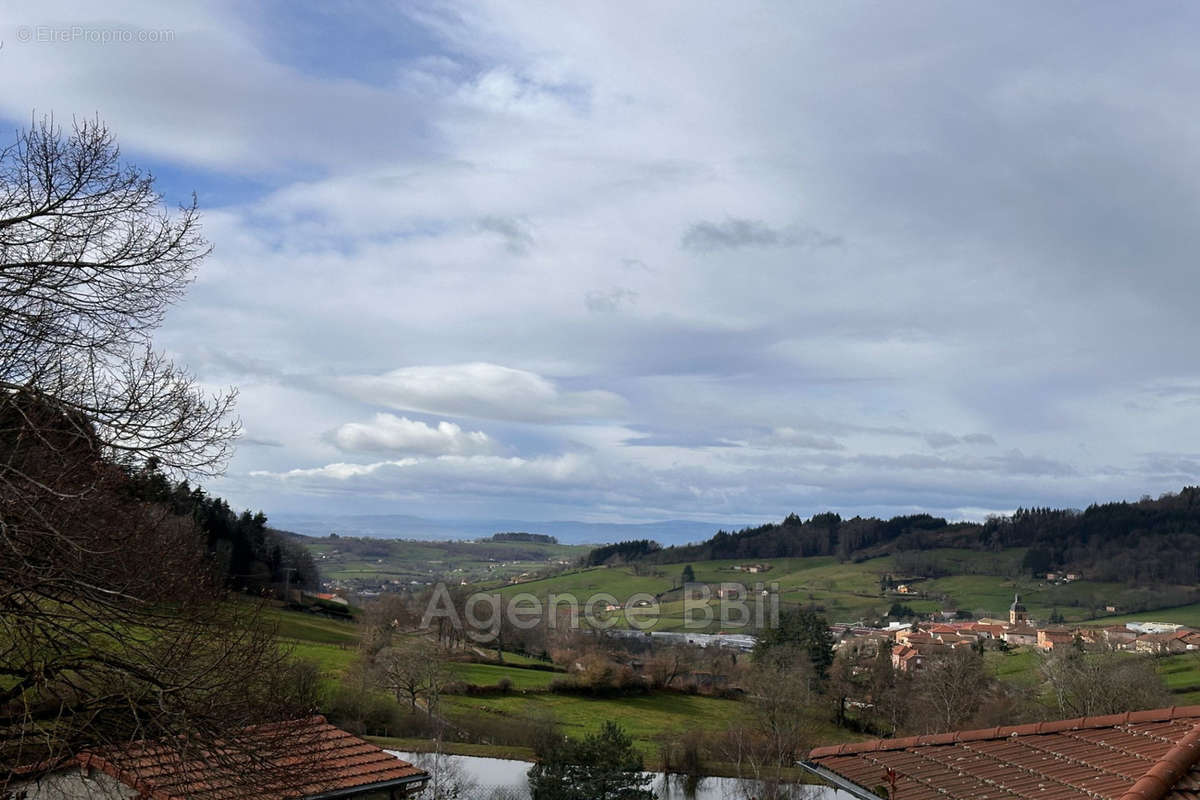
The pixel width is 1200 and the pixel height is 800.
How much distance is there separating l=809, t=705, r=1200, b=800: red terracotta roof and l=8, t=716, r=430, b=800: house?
5567mm

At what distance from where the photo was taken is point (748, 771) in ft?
134

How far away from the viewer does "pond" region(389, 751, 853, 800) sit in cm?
3381

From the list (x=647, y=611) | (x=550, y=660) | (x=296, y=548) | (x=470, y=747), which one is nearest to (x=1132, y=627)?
(x=647, y=611)

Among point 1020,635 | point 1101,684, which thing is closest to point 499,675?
point 1101,684

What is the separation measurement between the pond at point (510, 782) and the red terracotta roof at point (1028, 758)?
85.2 ft

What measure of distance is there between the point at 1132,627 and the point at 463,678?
7448 cm

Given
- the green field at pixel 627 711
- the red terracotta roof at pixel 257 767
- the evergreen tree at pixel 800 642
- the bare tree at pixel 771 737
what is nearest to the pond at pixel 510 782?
the bare tree at pixel 771 737

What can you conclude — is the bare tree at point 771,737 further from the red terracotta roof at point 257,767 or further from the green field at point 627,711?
the red terracotta roof at point 257,767

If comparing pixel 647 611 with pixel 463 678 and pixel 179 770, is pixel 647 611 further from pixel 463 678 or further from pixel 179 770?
pixel 179 770

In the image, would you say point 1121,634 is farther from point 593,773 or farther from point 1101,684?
point 593,773

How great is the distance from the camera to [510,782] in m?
37.2

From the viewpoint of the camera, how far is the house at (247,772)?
801 centimetres

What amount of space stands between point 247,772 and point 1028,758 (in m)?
7.24

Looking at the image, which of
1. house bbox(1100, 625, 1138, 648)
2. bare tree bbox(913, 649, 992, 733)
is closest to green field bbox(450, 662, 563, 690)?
bare tree bbox(913, 649, 992, 733)
